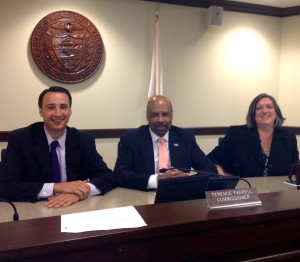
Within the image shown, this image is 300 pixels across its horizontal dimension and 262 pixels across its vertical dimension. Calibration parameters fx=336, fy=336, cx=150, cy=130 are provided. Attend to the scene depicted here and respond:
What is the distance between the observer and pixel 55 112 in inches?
76.7

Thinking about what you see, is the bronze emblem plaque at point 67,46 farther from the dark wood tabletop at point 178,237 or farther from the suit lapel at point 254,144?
the dark wood tabletop at point 178,237

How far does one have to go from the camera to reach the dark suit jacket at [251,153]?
239cm

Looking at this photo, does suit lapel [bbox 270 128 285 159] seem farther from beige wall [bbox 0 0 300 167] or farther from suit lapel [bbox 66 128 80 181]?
beige wall [bbox 0 0 300 167]

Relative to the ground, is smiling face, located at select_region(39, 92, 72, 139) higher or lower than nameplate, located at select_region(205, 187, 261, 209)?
higher

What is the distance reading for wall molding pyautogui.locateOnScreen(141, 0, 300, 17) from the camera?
13.2 ft

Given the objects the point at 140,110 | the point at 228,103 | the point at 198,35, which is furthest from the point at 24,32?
the point at 228,103

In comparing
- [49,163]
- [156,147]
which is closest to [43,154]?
[49,163]

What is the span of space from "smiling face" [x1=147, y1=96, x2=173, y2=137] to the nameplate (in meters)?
1.14

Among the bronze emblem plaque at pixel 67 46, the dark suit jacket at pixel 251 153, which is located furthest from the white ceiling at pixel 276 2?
the dark suit jacket at pixel 251 153

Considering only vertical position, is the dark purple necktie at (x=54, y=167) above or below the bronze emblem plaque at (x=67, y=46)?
below

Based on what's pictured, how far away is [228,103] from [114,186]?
2.90 m

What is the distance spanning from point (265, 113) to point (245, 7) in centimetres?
235

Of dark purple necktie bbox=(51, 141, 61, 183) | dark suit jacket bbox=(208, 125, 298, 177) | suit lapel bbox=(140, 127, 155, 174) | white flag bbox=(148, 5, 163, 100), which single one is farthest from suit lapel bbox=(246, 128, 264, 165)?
white flag bbox=(148, 5, 163, 100)

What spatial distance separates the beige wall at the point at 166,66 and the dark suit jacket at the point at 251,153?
1597 millimetres
